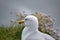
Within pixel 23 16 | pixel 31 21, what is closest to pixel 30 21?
pixel 31 21

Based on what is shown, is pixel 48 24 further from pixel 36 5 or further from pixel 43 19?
pixel 36 5

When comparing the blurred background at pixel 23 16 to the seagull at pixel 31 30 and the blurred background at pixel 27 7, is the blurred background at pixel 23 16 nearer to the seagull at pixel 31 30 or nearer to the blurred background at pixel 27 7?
the blurred background at pixel 27 7

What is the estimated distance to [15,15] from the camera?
333cm

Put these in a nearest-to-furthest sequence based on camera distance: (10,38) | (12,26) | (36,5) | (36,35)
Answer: (36,35) < (10,38) < (12,26) < (36,5)

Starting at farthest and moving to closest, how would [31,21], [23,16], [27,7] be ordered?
[27,7], [23,16], [31,21]

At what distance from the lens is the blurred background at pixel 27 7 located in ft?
11.8

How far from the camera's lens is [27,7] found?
3775 millimetres

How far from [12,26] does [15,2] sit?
91 cm

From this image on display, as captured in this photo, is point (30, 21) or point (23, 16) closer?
point (30, 21)

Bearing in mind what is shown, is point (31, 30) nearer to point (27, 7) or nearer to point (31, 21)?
point (31, 21)

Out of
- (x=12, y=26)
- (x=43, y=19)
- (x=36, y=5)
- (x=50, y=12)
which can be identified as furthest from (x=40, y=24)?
(x=36, y=5)

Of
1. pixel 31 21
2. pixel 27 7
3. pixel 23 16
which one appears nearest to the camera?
pixel 31 21

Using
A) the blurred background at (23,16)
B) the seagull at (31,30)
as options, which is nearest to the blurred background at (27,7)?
the blurred background at (23,16)

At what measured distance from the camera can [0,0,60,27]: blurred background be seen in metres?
3.58
